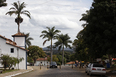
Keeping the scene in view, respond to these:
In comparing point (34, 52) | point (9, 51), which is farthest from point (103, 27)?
point (34, 52)

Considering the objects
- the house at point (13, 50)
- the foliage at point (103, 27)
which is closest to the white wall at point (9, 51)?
the house at point (13, 50)

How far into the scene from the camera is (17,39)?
43719 millimetres

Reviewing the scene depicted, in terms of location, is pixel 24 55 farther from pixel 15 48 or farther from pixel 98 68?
pixel 98 68

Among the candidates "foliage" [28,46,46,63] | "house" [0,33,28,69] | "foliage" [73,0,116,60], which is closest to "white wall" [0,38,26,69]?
"house" [0,33,28,69]

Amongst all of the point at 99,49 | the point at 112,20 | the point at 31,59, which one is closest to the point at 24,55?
the point at 99,49

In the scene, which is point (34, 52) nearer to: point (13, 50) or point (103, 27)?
point (13, 50)

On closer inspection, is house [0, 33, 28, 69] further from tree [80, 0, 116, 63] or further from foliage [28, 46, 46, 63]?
foliage [28, 46, 46, 63]

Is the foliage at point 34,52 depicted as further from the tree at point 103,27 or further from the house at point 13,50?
the tree at point 103,27

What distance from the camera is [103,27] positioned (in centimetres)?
2039

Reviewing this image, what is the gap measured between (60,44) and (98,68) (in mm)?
54188

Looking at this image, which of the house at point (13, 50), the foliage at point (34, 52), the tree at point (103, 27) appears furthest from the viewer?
the foliage at point (34, 52)

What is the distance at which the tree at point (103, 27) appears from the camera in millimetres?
19703

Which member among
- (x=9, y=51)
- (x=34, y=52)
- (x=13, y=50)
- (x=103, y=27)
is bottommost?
(x=9, y=51)

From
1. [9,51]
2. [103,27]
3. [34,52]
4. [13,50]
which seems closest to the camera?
[103,27]
